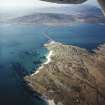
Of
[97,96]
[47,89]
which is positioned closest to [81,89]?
[97,96]

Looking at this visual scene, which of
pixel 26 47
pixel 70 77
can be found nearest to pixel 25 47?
pixel 26 47

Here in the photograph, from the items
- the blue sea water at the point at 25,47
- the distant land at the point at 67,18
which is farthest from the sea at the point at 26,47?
the distant land at the point at 67,18

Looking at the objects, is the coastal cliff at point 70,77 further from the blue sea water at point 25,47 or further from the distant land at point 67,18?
the distant land at point 67,18

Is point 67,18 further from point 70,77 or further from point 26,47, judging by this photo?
point 70,77

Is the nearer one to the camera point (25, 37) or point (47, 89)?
point (47, 89)

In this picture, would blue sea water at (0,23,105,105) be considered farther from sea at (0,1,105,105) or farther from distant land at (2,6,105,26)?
distant land at (2,6,105,26)

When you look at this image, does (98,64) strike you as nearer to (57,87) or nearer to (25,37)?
(57,87)
